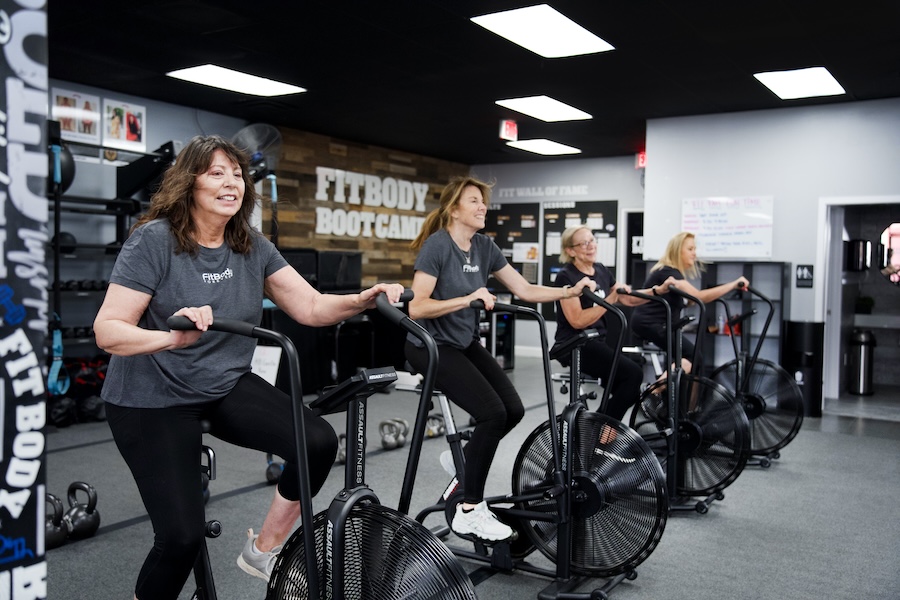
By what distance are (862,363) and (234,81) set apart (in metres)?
7.12

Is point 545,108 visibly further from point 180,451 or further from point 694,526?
point 180,451

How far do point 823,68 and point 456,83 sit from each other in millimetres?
Result: 2934

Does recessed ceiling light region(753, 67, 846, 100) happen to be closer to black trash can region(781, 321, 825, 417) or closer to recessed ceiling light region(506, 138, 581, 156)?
black trash can region(781, 321, 825, 417)

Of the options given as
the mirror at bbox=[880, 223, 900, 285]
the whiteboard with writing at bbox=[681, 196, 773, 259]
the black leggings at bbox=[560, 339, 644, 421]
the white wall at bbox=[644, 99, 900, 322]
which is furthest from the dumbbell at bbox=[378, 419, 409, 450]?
the mirror at bbox=[880, 223, 900, 285]

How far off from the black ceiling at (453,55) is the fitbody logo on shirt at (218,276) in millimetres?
3112

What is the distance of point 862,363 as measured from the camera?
28.6 ft

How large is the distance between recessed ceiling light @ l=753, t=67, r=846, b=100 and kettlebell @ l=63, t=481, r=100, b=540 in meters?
5.69

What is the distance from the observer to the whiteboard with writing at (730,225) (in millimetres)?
7773

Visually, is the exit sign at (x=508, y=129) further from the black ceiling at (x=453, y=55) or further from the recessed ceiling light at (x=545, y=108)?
the recessed ceiling light at (x=545, y=108)

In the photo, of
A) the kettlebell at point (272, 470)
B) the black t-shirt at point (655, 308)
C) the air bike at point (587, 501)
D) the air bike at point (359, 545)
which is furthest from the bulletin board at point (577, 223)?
the air bike at point (359, 545)

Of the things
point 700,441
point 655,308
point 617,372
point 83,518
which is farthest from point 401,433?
point 83,518

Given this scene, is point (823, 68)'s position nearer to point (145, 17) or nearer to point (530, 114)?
point (530, 114)

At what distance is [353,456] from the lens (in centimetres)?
178

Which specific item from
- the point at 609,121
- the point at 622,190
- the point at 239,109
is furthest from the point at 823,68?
the point at 239,109
